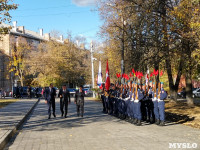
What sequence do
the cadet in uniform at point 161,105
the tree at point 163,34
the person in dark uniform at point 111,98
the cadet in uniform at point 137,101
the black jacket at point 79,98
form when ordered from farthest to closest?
the person in dark uniform at point 111,98, the black jacket at point 79,98, the tree at point 163,34, the cadet in uniform at point 137,101, the cadet in uniform at point 161,105

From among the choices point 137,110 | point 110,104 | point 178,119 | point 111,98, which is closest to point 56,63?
point 110,104

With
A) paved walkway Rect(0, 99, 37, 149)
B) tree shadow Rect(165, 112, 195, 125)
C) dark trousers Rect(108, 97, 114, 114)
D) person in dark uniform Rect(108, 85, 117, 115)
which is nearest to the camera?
paved walkway Rect(0, 99, 37, 149)

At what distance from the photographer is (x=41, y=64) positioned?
186ft

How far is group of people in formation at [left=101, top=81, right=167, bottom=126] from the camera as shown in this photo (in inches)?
493

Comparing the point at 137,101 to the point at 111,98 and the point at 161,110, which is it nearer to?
the point at 161,110

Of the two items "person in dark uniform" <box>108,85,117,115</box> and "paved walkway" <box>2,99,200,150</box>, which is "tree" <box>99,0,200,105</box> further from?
"paved walkway" <box>2,99,200,150</box>

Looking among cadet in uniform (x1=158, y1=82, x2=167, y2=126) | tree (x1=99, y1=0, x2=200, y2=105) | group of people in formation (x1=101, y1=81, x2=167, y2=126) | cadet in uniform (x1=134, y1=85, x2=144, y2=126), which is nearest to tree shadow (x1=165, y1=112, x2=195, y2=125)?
group of people in formation (x1=101, y1=81, x2=167, y2=126)

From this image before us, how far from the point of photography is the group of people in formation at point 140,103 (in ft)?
41.1

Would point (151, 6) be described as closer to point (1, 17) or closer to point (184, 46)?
point (184, 46)

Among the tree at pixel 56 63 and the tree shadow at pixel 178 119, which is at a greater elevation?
the tree at pixel 56 63

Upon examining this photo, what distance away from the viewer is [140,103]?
1305cm

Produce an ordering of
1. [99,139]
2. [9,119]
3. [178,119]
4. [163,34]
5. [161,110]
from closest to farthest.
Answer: [99,139] → [161,110] → [178,119] → [9,119] → [163,34]

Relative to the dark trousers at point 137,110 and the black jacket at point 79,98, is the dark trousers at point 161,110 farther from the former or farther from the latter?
the black jacket at point 79,98

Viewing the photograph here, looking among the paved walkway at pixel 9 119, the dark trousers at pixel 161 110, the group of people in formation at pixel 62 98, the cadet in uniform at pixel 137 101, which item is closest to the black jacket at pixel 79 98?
the group of people in formation at pixel 62 98
